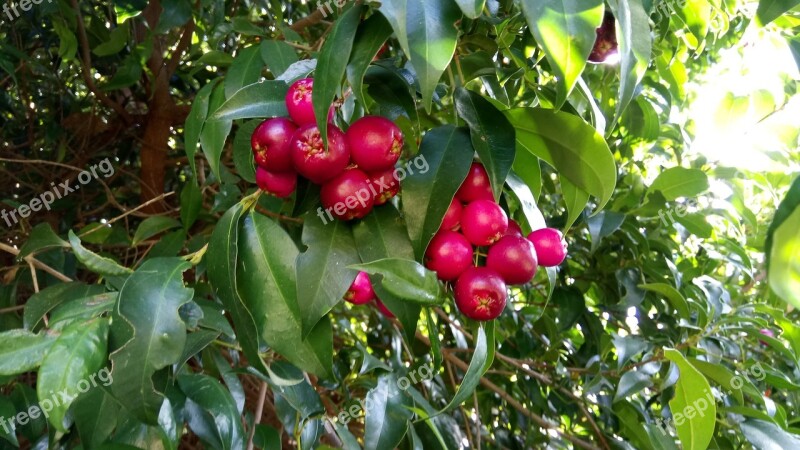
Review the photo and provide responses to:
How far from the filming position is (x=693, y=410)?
948 millimetres

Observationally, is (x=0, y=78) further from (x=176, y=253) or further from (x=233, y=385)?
(x=233, y=385)

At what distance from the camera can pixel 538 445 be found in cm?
171

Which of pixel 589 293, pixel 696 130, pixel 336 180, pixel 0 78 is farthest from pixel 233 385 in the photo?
pixel 0 78

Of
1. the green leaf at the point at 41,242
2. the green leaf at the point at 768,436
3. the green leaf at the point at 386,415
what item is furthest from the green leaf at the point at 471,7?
the green leaf at the point at 768,436

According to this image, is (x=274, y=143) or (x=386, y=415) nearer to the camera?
(x=274, y=143)

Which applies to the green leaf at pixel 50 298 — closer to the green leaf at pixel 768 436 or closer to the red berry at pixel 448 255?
the red berry at pixel 448 255

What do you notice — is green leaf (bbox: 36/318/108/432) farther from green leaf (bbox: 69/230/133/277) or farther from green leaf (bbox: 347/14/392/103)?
green leaf (bbox: 347/14/392/103)

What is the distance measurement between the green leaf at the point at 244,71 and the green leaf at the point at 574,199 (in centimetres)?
52

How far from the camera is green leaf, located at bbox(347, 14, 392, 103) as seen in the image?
578 mm

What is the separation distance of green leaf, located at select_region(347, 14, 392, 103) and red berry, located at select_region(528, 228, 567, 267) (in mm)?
265

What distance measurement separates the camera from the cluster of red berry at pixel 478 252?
646 millimetres

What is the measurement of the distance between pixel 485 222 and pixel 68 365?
1.37 ft

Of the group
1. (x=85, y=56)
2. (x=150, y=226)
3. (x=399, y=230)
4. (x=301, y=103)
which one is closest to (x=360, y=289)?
(x=399, y=230)

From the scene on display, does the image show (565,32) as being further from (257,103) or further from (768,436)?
(768,436)
